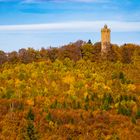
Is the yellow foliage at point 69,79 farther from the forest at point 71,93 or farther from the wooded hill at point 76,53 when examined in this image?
the wooded hill at point 76,53

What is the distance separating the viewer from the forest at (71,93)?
282ft

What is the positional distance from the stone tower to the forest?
2.69 ft

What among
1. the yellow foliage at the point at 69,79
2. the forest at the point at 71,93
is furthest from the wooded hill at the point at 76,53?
the yellow foliage at the point at 69,79

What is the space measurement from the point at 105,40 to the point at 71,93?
1822 centimetres

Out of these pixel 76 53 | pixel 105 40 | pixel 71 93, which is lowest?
pixel 71 93

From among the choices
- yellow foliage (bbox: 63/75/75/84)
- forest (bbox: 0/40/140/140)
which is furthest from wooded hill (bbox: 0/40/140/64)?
yellow foliage (bbox: 63/75/75/84)

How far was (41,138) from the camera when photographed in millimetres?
79312

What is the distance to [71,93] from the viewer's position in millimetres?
99438

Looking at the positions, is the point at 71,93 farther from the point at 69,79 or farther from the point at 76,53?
the point at 76,53

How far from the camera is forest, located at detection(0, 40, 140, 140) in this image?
85.9 metres

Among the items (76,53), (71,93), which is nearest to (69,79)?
(71,93)

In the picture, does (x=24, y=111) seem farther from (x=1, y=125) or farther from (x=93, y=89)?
(x=93, y=89)

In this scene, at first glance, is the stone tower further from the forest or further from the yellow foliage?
the yellow foliage

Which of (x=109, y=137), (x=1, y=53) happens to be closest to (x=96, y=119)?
(x=109, y=137)
